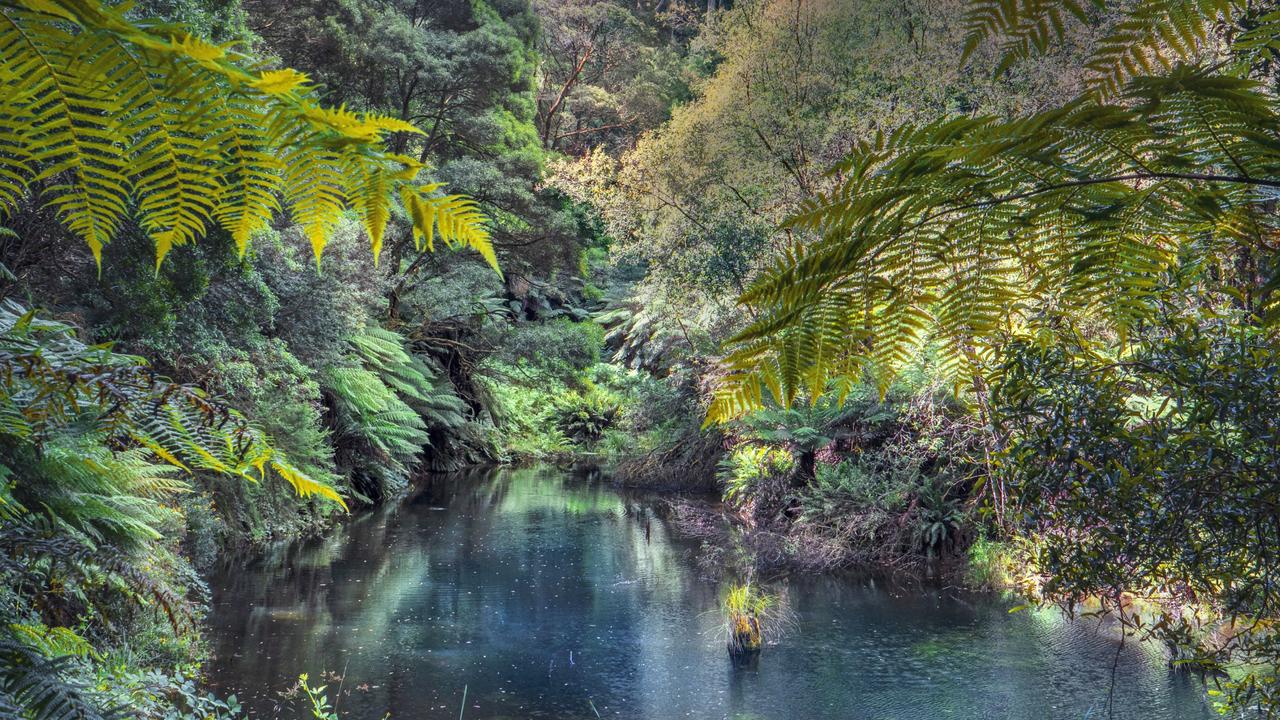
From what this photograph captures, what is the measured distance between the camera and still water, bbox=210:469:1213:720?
20.6ft

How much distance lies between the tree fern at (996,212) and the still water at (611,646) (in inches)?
152

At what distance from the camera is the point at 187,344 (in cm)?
732

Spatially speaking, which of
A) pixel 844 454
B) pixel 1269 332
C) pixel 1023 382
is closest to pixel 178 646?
pixel 1023 382

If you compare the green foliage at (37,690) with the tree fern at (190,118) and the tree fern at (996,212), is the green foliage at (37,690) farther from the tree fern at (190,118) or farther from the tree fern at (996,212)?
the tree fern at (996,212)

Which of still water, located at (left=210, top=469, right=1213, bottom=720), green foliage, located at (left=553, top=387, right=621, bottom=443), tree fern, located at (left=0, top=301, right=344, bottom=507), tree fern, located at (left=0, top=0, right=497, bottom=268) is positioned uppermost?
green foliage, located at (left=553, top=387, right=621, bottom=443)

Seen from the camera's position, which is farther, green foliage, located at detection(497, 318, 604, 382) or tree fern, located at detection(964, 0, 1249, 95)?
green foliage, located at detection(497, 318, 604, 382)

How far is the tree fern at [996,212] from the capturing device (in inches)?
46.4

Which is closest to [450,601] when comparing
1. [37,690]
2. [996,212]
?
[37,690]

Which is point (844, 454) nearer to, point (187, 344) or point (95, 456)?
point (187, 344)

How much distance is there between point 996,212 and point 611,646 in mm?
6845

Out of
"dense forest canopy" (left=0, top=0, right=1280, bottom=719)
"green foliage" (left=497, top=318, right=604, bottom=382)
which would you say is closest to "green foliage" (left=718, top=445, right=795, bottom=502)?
"dense forest canopy" (left=0, top=0, right=1280, bottom=719)

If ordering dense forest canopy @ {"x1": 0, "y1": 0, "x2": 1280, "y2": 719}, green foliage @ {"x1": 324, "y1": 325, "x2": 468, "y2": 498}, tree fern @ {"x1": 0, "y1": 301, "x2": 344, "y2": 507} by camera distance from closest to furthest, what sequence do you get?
1. dense forest canopy @ {"x1": 0, "y1": 0, "x2": 1280, "y2": 719}
2. tree fern @ {"x1": 0, "y1": 301, "x2": 344, "y2": 507}
3. green foliage @ {"x1": 324, "y1": 325, "x2": 468, "y2": 498}

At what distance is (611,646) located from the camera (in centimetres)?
759

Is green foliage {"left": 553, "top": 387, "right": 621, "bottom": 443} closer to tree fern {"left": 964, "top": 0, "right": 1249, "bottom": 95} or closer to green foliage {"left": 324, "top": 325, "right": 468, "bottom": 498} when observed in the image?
green foliage {"left": 324, "top": 325, "right": 468, "bottom": 498}
